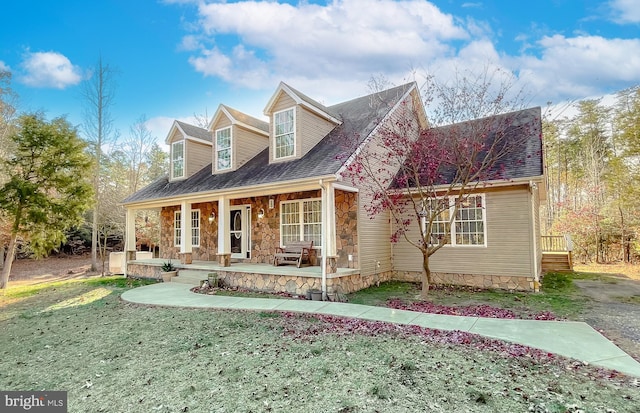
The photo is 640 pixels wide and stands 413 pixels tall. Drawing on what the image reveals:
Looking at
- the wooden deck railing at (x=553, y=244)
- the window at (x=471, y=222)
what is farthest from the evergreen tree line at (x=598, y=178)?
the window at (x=471, y=222)

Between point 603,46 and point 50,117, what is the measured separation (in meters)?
20.0

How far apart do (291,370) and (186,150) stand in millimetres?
12139

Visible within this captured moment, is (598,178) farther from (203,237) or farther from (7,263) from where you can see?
(7,263)

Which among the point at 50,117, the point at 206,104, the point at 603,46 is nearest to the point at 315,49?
the point at 603,46

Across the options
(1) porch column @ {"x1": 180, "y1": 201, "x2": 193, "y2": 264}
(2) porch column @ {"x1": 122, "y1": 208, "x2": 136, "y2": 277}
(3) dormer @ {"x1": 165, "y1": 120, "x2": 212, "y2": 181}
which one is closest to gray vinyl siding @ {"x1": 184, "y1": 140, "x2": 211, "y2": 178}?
(3) dormer @ {"x1": 165, "y1": 120, "x2": 212, "y2": 181}

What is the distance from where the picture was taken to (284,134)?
36.2ft

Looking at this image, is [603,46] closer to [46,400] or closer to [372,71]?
[372,71]

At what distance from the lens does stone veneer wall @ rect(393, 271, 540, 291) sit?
8.69 meters

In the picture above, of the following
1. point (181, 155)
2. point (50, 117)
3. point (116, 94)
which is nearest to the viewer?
point (50, 117)

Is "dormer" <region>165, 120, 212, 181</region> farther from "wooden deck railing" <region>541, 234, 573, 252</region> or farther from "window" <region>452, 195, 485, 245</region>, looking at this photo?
"wooden deck railing" <region>541, 234, 573, 252</region>

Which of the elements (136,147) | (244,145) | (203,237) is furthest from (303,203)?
(136,147)

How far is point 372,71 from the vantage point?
35.3 ft

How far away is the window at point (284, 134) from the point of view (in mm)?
10875

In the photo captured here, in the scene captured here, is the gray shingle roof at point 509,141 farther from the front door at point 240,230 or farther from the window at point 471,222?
the front door at point 240,230
